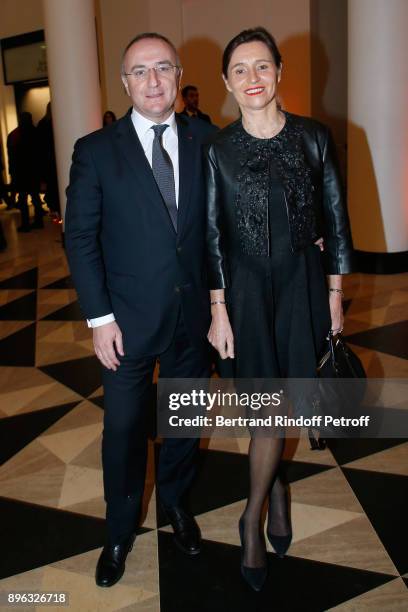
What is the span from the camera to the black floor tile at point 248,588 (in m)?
2.04

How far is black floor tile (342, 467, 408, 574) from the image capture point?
229 cm

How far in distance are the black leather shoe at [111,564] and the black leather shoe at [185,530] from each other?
21 cm

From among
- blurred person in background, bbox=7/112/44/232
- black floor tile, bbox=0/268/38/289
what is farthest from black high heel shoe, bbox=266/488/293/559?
blurred person in background, bbox=7/112/44/232

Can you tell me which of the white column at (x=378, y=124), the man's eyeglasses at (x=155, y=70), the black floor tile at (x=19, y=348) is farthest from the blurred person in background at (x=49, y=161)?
the man's eyeglasses at (x=155, y=70)

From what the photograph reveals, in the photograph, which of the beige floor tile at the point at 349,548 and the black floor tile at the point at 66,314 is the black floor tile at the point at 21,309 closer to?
the black floor tile at the point at 66,314

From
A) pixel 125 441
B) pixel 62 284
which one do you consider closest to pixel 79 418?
pixel 125 441

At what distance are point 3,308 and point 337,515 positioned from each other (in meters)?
4.22

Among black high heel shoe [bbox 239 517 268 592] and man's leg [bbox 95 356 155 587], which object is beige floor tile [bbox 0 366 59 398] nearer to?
man's leg [bbox 95 356 155 587]

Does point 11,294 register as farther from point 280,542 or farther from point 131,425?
point 280,542

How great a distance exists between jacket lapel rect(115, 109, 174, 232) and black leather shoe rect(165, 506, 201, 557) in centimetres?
113

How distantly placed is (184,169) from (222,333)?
56cm

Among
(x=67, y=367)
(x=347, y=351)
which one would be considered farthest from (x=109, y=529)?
(x=67, y=367)

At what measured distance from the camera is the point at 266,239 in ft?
6.45

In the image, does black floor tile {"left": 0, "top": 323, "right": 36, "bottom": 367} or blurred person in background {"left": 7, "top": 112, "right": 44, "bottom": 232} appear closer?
black floor tile {"left": 0, "top": 323, "right": 36, "bottom": 367}
